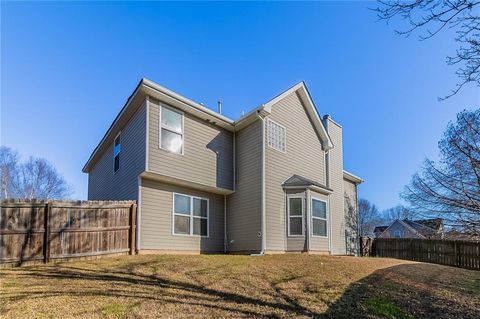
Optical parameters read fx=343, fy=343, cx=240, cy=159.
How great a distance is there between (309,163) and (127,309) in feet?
40.5

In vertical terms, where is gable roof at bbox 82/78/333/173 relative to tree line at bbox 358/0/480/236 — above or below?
above

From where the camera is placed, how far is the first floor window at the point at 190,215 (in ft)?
41.2

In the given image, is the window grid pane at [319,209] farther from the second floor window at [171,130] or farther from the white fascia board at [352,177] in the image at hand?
the white fascia board at [352,177]

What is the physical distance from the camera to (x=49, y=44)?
12.0 metres

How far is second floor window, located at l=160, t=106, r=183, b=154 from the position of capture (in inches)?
482

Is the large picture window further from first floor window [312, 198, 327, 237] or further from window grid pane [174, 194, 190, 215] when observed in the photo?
window grid pane [174, 194, 190, 215]

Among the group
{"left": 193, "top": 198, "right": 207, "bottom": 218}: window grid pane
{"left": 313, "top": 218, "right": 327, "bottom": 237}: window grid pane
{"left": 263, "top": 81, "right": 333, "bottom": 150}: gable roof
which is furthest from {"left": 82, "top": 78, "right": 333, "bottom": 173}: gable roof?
{"left": 313, "top": 218, "right": 327, "bottom": 237}: window grid pane

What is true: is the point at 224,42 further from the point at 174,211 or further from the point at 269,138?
the point at 174,211

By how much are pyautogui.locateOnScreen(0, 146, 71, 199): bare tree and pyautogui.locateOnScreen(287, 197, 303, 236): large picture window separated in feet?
106

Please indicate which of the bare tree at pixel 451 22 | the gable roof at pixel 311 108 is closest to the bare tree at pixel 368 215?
the gable roof at pixel 311 108

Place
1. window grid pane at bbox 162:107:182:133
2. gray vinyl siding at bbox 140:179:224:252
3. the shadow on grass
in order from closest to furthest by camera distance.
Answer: the shadow on grass < gray vinyl siding at bbox 140:179:224:252 < window grid pane at bbox 162:107:182:133

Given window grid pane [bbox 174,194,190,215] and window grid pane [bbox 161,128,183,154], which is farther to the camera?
window grid pane [bbox 174,194,190,215]

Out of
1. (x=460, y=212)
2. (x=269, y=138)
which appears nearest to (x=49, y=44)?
(x=269, y=138)

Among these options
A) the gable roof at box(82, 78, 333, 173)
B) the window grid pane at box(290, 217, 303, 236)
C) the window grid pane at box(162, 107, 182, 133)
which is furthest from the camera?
the window grid pane at box(290, 217, 303, 236)
